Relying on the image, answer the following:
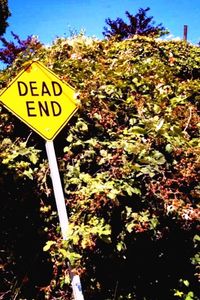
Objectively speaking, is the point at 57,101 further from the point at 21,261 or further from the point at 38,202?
the point at 21,261

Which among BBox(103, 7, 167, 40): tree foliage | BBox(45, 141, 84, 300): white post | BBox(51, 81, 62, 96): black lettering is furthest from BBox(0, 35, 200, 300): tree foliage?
BBox(103, 7, 167, 40): tree foliage

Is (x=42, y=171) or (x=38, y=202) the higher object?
(x=42, y=171)

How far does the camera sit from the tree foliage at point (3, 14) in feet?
62.6

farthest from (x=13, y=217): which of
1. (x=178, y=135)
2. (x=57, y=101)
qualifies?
(x=178, y=135)

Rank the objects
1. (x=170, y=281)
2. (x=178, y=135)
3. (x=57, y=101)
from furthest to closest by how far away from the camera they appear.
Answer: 1. (x=170, y=281)
2. (x=178, y=135)
3. (x=57, y=101)

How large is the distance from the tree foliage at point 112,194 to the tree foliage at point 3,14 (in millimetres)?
17172

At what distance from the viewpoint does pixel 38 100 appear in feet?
9.38

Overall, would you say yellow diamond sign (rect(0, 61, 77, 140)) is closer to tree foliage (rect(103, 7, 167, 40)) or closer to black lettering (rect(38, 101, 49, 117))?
black lettering (rect(38, 101, 49, 117))

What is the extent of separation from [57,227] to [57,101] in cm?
104

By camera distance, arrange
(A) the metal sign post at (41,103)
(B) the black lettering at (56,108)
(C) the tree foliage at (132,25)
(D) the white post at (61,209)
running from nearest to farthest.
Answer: (D) the white post at (61,209), (A) the metal sign post at (41,103), (B) the black lettering at (56,108), (C) the tree foliage at (132,25)

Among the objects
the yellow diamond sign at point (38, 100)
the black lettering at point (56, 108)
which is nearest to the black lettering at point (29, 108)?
the yellow diamond sign at point (38, 100)

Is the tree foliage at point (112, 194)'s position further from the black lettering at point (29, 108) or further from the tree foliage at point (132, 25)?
the tree foliage at point (132, 25)

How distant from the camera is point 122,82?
363 centimetres

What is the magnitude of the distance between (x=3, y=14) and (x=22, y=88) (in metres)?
18.2
